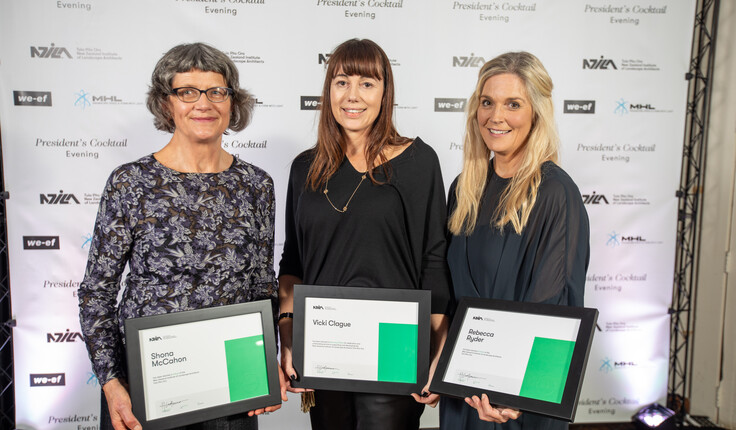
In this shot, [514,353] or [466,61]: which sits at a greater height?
[466,61]

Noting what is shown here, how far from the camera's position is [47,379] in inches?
123

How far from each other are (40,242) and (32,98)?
2.94 feet

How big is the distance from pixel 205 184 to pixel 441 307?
0.96 meters

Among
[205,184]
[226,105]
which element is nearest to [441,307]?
[205,184]

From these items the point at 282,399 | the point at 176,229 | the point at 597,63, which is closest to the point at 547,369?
the point at 282,399

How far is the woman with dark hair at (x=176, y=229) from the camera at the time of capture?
1538mm

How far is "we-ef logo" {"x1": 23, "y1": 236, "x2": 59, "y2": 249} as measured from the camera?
3.06 m

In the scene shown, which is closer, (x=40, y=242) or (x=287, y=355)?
(x=287, y=355)

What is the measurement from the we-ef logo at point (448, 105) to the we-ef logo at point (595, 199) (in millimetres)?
1074

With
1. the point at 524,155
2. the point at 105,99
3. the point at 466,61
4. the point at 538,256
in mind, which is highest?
the point at 466,61

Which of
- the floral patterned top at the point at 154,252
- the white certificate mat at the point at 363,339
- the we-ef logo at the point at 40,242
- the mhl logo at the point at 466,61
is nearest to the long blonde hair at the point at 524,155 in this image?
the white certificate mat at the point at 363,339

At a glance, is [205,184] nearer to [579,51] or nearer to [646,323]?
[579,51]

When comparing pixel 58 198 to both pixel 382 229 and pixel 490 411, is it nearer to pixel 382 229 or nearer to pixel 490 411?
pixel 382 229

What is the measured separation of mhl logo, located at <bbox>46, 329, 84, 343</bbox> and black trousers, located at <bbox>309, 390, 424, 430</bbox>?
7.00 feet
